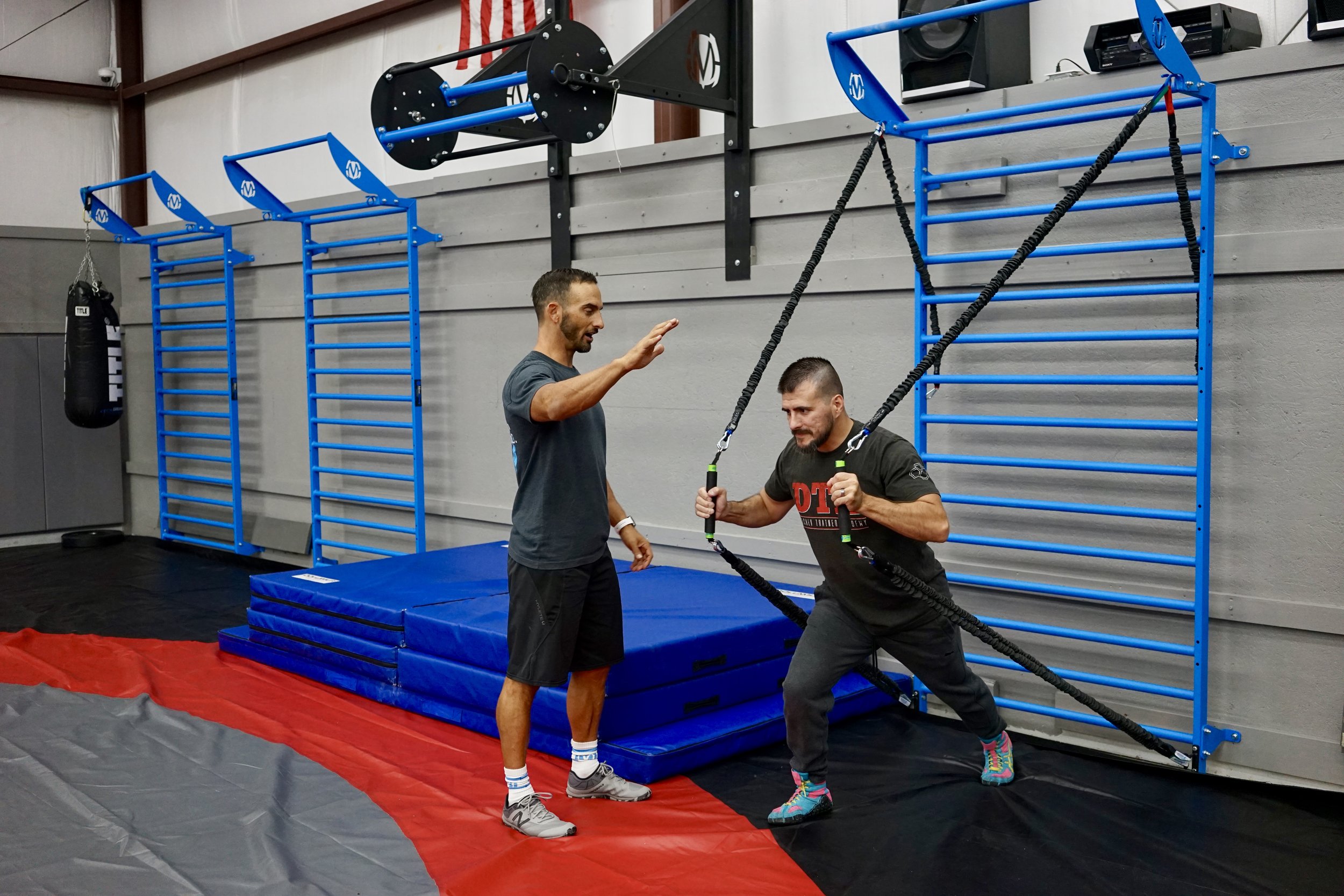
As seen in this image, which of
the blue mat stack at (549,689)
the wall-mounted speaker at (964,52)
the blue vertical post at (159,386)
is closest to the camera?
the blue mat stack at (549,689)

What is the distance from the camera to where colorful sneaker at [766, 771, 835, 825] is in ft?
10.4

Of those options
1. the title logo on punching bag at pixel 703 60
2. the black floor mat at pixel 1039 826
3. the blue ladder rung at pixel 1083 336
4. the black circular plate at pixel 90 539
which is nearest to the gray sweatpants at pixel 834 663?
the black floor mat at pixel 1039 826

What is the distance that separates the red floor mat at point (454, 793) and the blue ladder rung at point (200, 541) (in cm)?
251

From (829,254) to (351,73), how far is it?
13.7ft

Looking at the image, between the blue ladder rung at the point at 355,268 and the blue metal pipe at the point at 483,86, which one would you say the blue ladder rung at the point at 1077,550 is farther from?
the blue ladder rung at the point at 355,268

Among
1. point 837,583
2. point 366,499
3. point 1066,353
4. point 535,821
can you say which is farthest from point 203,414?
point 1066,353

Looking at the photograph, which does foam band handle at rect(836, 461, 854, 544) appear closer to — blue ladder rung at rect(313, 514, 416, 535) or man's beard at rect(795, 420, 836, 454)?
man's beard at rect(795, 420, 836, 454)

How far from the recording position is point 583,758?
3.39m

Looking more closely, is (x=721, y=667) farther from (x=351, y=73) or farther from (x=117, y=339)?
(x=117, y=339)

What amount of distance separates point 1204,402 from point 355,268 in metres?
4.53

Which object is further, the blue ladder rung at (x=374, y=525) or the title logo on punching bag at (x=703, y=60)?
the blue ladder rung at (x=374, y=525)

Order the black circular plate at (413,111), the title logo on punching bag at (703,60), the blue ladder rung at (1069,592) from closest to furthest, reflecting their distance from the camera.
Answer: the blue ladder rung at (1069,592) < the title logo on punching bag at (703,60) < the black circular plate at (413,111)

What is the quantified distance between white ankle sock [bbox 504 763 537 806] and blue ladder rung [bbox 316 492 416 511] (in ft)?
10.4

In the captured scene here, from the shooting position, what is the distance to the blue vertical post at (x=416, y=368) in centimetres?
602
